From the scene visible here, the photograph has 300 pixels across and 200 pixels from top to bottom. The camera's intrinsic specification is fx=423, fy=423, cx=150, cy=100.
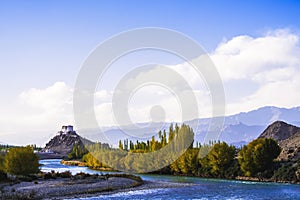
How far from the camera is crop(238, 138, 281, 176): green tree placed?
2852 inches

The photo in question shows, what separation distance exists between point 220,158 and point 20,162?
35931 millimetres

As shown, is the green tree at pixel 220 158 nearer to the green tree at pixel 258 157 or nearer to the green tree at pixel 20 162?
the green tree at pixel 258 157

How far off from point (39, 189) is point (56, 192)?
11.1 ft

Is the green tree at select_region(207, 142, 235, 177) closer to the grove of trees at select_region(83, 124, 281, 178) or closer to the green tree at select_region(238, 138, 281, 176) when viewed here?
the grove of trees at select_region(83, 124, 281, 178)

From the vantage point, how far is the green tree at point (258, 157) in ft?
238

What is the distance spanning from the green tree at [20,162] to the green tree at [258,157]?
119ft

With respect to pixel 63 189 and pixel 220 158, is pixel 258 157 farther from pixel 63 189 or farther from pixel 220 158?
pixel 63 189

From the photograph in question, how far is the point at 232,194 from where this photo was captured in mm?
49156

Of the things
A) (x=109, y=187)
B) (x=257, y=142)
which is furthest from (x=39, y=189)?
(x=257, y=142)

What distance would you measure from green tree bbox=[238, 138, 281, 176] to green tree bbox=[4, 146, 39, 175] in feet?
119

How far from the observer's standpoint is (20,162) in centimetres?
7169

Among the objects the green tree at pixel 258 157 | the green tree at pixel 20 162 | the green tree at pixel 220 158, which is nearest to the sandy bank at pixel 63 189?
the green tree at pixel 20 162

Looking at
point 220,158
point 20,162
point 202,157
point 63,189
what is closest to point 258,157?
point 220,158

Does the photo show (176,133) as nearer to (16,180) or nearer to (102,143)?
(16,180)
